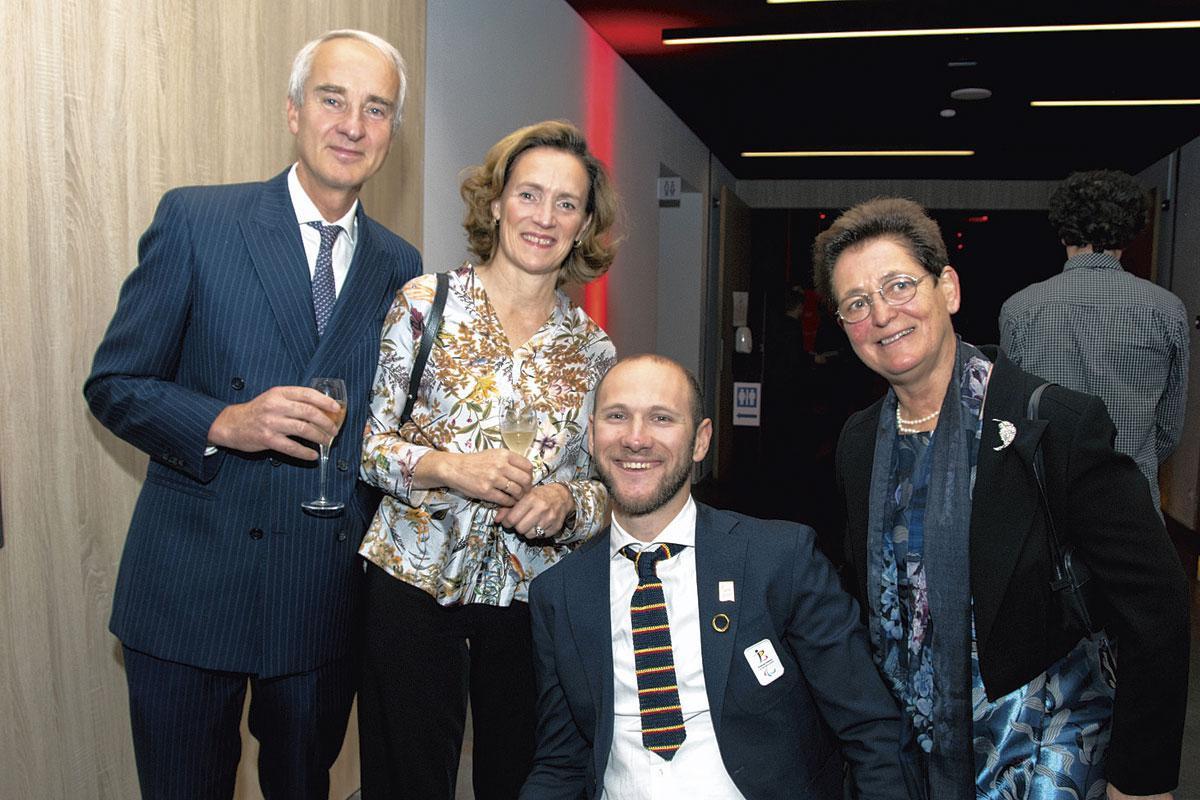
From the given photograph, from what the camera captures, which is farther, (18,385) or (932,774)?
(18,385)

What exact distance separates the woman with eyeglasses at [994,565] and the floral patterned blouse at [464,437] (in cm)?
59

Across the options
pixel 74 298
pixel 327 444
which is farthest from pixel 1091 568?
pixel 74 298

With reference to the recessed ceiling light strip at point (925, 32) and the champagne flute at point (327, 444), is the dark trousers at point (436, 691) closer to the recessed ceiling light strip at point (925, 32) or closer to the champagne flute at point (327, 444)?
the champagne flute at point (327, 444)

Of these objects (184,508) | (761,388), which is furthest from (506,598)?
(761,388)

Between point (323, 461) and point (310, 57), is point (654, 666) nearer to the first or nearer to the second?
point (323, 461)

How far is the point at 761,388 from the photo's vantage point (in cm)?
1098

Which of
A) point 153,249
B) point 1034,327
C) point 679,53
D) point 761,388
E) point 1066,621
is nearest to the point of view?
point 1066,621

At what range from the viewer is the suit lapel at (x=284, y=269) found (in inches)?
75.2

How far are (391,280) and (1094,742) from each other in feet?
5.28

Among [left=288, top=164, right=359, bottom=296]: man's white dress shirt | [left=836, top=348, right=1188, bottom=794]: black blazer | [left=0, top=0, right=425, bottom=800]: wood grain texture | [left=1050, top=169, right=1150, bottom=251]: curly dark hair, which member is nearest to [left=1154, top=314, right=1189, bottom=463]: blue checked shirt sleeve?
[left=1050, top=169, right=1150, bottom=251]: curly dark hair

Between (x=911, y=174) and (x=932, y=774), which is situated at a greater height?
(x=911, y=174)

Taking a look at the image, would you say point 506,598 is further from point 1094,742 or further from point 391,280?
point 1094,742

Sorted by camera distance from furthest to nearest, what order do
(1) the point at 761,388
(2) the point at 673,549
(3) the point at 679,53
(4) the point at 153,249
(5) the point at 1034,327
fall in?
(1) the point at 761,388
(3) the point at 679,53
(5) the point at 1034,327
(2) the point at 673,549
(4) the point at 153,249

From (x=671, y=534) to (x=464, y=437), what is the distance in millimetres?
455
